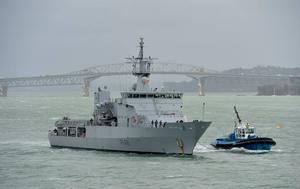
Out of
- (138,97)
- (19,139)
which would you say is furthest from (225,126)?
(138,97)

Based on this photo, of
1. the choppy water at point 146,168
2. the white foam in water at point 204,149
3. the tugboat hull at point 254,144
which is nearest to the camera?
the choppy water at point 146,168

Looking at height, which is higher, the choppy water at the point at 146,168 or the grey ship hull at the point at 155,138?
the grey ship hull at the point at 155,138

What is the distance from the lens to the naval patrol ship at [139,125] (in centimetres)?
4881

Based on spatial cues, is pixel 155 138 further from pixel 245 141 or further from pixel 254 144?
pixel 254 144

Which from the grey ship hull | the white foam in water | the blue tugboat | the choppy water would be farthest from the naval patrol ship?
the blue tugboat

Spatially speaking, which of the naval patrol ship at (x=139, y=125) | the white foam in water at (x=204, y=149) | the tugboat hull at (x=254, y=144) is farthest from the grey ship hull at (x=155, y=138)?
the tugboat hull at (x=254, y=144)

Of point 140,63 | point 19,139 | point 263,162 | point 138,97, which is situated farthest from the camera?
point 19,139

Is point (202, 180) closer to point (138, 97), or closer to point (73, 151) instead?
point (138, 97)

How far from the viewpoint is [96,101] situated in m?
57.6

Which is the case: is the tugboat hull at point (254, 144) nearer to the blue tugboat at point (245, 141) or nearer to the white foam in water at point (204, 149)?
the blue tugboat at point (245, 141)

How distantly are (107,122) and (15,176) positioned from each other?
42.8ft

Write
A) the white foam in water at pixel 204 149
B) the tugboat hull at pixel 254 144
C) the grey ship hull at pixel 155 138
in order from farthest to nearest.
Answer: the white foam in water at pixel 204 149 → the tugboat hull at pixel 254 144 → the grey ship hull at pixel 155 138

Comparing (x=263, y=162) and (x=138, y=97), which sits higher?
(x=138, y=97)


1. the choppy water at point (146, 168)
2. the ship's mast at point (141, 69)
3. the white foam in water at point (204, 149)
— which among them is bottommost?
the choppy water at point (146, 168)
